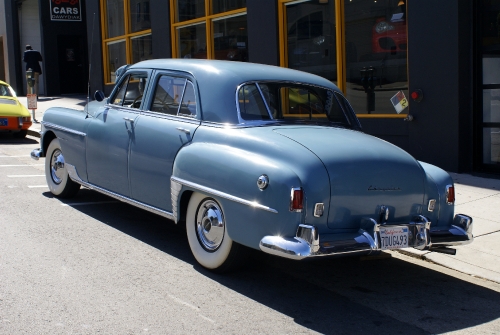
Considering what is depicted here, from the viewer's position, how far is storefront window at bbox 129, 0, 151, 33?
17.5 m

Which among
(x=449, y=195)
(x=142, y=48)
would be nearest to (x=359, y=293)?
(x=449, y=195)

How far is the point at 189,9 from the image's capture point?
15.8m

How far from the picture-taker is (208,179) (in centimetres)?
543

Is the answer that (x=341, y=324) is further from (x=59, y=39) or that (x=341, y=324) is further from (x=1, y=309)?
(x=59, y=39)

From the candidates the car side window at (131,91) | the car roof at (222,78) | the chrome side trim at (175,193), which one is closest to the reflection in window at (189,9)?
the car side window at (131,91)

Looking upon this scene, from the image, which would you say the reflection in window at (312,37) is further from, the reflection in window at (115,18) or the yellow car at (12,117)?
the reflection in window at (115,18)

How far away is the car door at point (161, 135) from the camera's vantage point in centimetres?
604

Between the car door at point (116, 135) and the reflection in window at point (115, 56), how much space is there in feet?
39.7

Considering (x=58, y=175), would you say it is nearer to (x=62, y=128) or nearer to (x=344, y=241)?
(x=62, y=128)

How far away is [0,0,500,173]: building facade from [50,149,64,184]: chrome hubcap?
3.51ft

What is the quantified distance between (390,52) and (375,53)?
339mm

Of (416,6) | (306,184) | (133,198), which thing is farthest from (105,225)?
(416,6)

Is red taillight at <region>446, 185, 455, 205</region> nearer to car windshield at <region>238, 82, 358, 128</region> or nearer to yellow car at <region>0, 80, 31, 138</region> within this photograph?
car windshield at <region>238, 82, 358, 128</region>

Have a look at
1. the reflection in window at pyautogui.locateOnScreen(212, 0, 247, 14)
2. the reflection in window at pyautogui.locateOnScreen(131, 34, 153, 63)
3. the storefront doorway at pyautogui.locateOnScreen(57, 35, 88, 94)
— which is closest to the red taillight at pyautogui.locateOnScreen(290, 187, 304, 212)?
the reflection in window at pyautogui.locateOnScreen(212, 0, 247, 14)
